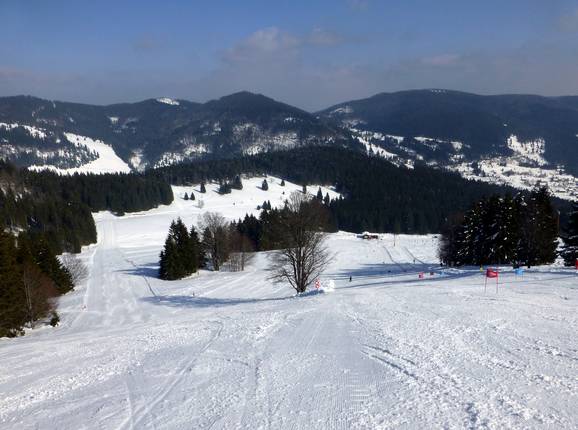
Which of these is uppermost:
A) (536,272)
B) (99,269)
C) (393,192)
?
(393,192)

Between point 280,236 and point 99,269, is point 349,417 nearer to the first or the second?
point 280,236

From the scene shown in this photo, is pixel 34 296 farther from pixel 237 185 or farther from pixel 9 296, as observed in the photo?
pixel 237 185

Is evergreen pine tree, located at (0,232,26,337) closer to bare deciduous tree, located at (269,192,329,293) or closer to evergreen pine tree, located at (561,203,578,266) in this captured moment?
bare deciduous tree, located at (269,192,329,293)

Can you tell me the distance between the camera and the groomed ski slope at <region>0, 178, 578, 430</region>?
820 cm

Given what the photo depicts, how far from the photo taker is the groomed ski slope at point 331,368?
820 cm

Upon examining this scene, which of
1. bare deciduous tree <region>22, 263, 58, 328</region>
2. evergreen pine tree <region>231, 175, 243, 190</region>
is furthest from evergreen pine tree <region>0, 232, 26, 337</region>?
evergreen pine tree <region>231, 175, 243, 190</region>

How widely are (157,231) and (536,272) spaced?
109932mm

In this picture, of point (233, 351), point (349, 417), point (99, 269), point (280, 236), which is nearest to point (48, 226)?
point (99, 269)

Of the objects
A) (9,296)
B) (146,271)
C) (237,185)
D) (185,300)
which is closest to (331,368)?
(9,296)

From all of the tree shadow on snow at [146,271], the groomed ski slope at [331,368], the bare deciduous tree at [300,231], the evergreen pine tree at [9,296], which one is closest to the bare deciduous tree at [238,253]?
the tree shadow on snow at [146,271]

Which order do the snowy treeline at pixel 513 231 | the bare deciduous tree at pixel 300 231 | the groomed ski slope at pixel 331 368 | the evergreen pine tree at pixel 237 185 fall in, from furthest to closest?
the evergreen pine tree at pixel 237 185 < the snowy treeline at pixel 513 231 < the bare deciduous tree at pixel 300 231 < the groomed ski slope at pixel 331 368

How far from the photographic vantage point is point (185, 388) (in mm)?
10633

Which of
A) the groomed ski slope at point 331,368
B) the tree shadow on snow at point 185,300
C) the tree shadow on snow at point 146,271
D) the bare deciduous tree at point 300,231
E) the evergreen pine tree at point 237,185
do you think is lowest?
the tree shadow on snow at point 146,271

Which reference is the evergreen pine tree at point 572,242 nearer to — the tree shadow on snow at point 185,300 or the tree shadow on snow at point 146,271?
the tree shadow on snow at point 185,300
